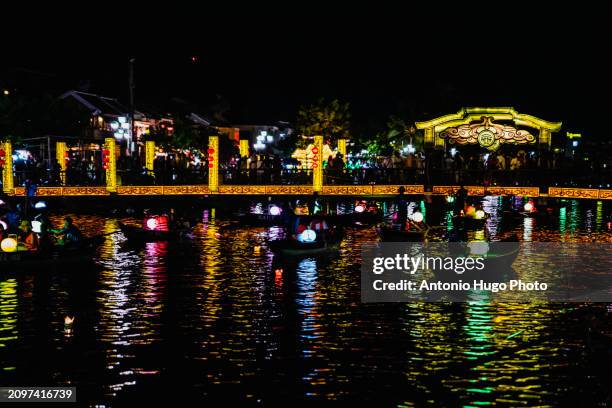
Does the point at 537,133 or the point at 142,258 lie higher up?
the point at 537,133

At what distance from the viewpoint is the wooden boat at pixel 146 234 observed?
2986 centimetres

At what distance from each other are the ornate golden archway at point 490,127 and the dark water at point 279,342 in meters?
24.8

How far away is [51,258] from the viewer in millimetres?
24547

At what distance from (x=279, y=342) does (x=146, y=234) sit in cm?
1379

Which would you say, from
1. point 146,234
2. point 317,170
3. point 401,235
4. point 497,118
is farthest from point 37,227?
point 497,118

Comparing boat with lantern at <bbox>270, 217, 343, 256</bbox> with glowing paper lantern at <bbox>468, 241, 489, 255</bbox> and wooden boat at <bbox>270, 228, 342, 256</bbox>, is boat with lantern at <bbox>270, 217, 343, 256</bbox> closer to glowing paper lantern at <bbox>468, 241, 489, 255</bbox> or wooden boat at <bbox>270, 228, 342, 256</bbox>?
wooden boat at <bbox>270, 228, 342, 256</bbox>

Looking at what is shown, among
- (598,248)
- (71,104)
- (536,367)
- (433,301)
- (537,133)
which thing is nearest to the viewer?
(536,367)

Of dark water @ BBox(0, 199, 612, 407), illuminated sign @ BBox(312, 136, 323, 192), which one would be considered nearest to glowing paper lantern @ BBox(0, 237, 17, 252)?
dark water @ BBox(0, 199, 612, 407)

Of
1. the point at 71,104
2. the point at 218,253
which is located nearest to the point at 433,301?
the point at 218,253

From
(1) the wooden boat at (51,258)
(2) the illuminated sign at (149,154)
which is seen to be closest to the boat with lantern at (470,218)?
(1) the wooden boat at (51,258)

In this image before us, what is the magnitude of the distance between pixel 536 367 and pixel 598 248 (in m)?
14.3

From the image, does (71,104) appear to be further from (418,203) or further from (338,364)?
(338,364)

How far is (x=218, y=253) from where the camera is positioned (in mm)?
28125

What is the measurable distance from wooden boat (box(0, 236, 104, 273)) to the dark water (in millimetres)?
264
